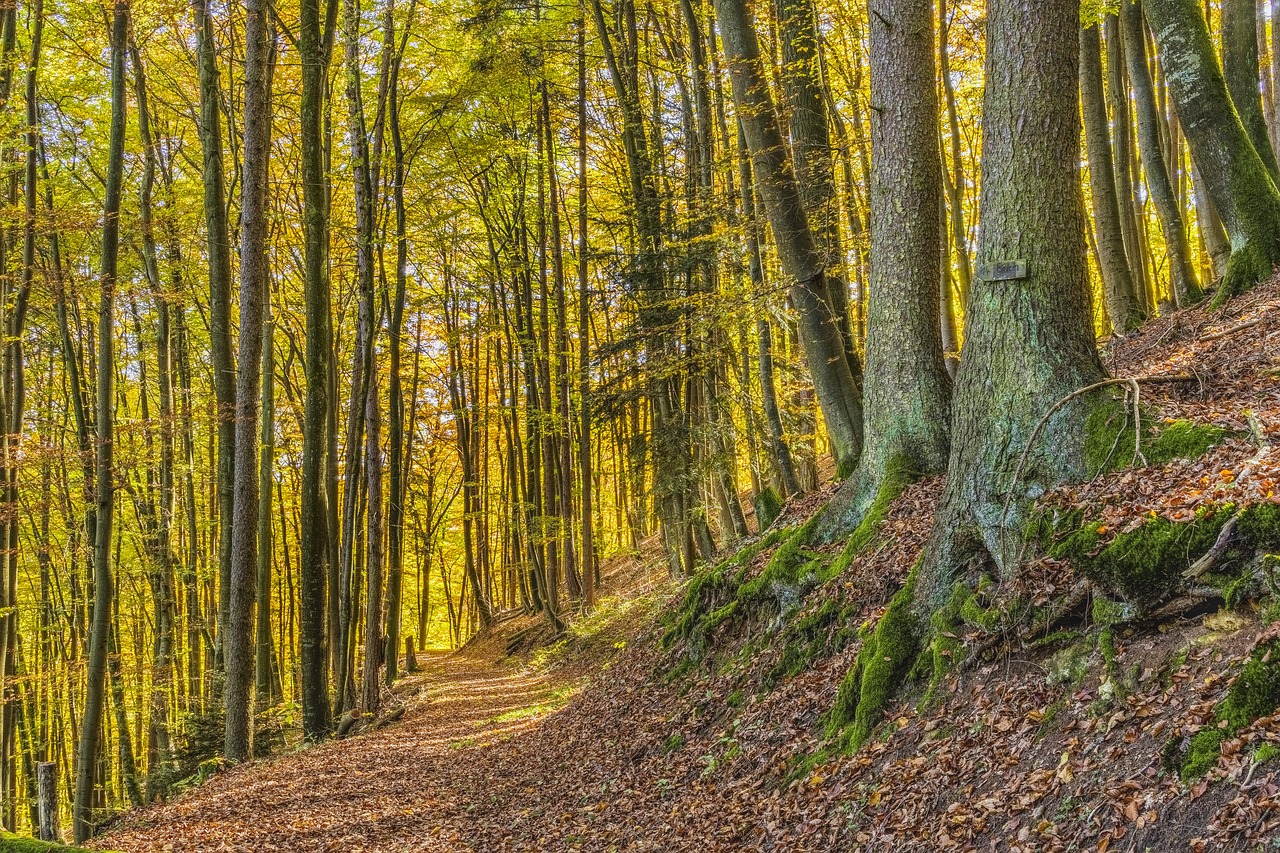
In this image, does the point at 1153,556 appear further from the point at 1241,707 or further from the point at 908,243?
the point at 908,243

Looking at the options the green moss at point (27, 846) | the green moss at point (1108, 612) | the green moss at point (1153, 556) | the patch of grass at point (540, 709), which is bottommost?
the patch of grass at point (540, 709)

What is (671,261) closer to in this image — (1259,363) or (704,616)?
(704,616)

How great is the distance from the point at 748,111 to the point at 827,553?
17.1 ft

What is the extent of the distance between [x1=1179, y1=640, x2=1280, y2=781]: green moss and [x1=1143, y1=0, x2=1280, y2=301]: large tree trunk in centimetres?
668

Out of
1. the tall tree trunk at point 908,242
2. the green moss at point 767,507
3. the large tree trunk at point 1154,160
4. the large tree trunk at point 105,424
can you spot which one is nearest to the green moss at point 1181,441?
the tall tree trunk at point 908,242

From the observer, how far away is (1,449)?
11.3 m

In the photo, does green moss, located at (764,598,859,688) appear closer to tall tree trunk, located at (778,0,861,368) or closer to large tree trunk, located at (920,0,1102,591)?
large tree trunk, located at (920,0,1102,591)

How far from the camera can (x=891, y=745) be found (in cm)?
492

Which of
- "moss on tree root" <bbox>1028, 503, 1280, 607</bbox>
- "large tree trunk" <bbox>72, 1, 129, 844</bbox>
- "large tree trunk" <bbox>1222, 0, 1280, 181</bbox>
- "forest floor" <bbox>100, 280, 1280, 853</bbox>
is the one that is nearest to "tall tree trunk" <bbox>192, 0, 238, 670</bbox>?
"large tree trunk" <bbox>72, 1, 129, 844</bbox>

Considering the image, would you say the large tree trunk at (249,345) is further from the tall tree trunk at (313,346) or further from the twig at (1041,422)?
the twig at (1041,422)

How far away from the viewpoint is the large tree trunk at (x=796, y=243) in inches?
363

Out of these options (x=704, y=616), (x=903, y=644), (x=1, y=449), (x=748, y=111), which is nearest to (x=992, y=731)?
(x=903, y=644)

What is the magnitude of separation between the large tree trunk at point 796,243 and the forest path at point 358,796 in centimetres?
549

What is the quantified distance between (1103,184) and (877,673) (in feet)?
27.4
